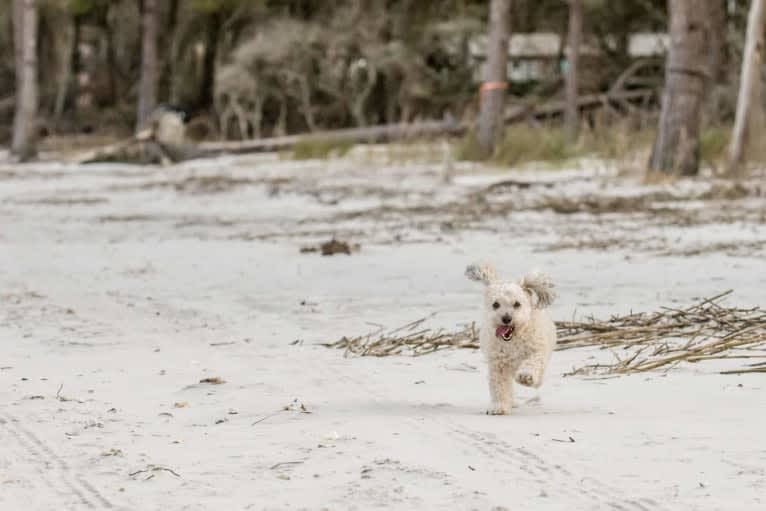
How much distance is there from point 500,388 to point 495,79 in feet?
69.7

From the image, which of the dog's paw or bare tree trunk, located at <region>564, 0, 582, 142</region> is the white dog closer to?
the dog's paw

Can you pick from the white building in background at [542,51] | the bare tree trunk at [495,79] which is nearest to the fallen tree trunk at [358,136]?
the bare tree trunk at [495,79]

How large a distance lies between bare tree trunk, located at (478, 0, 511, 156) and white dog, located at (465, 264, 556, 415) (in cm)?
2005

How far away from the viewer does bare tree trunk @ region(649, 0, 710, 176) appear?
20188 mm

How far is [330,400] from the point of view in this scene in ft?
21.0

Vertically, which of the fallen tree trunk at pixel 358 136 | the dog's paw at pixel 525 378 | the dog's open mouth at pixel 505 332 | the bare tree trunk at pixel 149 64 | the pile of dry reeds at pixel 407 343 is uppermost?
the dog's open mouth at pixel 505 332

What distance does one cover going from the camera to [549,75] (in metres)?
36.8

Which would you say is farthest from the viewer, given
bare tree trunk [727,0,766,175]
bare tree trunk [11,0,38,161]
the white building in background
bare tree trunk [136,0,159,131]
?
the white building in background

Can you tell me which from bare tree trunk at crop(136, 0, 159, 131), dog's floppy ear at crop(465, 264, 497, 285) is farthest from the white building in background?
dog's floppy ear at crop(465, 264, 497, 285)

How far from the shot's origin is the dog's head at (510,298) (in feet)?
19.5

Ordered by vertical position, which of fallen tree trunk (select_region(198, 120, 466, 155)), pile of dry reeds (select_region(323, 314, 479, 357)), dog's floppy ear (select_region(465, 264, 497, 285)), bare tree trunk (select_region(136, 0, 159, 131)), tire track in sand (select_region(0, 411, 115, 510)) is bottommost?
fallen tree trunk (select_region(198, 120, 466, 155))

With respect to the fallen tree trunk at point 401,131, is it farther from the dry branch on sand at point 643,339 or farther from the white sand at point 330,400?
the dry branch on sand at point 643,339

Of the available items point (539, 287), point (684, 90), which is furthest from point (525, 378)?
point (684, 90)

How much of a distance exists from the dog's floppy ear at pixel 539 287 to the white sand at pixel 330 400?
1.35ft
